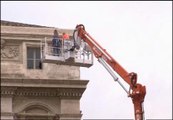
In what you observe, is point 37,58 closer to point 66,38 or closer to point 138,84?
point 66,38

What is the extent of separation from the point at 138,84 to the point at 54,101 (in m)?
9.10

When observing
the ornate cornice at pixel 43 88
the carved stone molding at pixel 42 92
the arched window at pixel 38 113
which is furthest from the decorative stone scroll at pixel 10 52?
the arched window at pixel 38 113

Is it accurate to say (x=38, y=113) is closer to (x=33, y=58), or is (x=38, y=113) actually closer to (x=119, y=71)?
(x=33, y=58)

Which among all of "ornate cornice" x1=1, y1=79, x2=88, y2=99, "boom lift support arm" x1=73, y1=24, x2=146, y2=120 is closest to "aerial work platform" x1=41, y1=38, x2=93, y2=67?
"boom lift support arm" x1=73, y1=24, x2=146, y2=120

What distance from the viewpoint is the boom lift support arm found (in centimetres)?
3097

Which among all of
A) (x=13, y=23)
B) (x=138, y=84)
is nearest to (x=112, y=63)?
(x=138, y=84)

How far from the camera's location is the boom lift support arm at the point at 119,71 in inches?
1219

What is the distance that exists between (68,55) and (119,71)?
3.49m

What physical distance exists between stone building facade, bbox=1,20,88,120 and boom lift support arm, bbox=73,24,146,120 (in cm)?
431

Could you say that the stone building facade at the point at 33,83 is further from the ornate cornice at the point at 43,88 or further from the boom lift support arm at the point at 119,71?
the boom lift support arm at the point at 119,71

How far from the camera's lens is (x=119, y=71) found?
33.2 metres

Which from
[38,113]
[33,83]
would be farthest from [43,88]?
[38,113]

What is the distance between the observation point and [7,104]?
38.1 meters

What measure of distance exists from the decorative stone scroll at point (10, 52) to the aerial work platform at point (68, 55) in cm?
338
